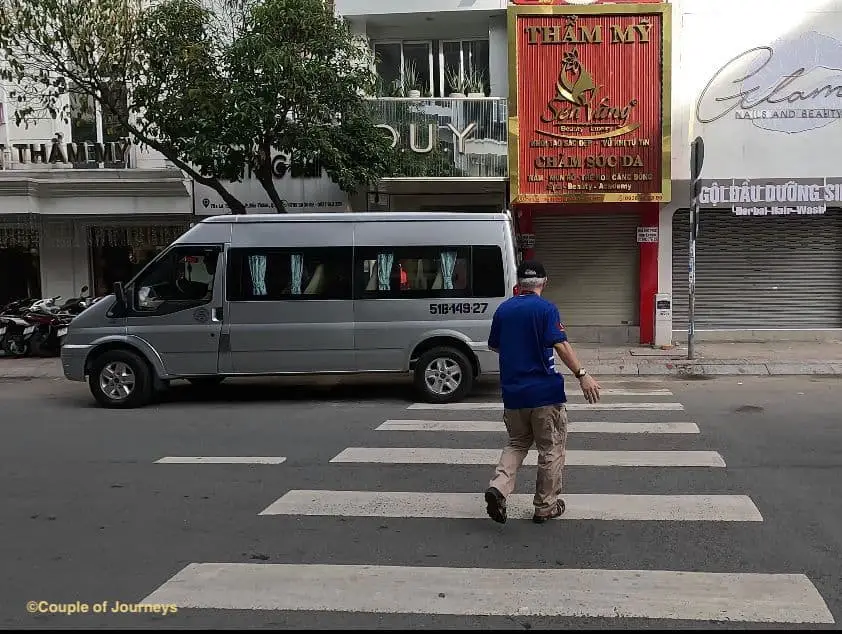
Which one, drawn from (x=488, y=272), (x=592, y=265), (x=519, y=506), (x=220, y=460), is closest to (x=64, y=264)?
(x=488, y=272)

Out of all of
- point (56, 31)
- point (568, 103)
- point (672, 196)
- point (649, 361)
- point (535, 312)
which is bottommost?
point (649, 361)

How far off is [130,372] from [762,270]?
475 inches

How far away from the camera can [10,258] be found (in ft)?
57.4

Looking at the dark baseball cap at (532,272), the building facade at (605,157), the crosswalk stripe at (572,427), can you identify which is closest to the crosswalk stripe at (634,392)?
the crosswalk stripe at (572,427)

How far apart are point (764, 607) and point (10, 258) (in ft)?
58.3

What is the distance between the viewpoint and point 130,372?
999cm

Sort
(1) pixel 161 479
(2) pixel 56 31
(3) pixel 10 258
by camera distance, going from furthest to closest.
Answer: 1. (3) pixel 10 258
2. (2) pixel 56 31
3. (1) pixel 161 479

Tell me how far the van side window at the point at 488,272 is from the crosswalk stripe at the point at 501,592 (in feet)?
19.0

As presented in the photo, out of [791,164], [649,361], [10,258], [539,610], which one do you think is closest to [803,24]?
[791,164]

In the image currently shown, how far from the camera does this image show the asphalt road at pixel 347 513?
4.12 meters

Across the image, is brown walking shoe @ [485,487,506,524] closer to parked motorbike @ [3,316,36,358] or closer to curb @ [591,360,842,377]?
curb @ [591,360,842,377]

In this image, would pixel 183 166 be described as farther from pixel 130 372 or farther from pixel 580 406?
pixel 580 406

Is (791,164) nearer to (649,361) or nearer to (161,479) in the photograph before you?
(649,361)

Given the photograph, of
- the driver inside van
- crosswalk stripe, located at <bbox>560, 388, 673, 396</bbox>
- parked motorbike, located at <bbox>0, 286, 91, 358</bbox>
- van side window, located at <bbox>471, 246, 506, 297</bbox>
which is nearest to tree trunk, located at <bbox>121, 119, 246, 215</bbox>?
the driver inside van
